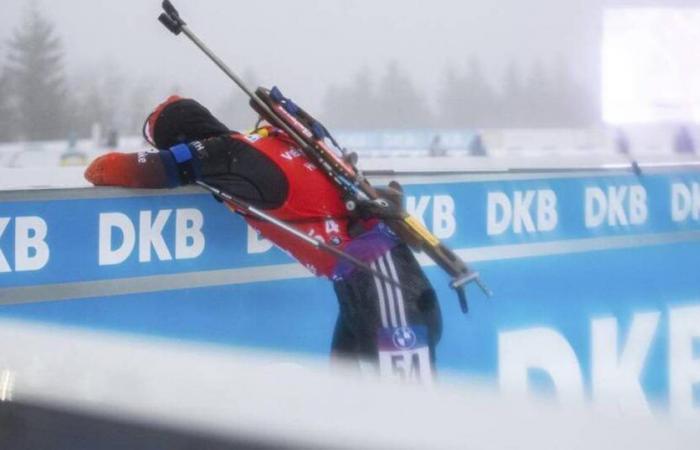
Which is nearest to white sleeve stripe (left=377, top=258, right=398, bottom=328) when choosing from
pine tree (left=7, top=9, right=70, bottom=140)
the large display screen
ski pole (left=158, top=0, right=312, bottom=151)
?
ski pole (left=158, top=0, right=312, bottom=151)

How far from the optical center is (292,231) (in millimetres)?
2727

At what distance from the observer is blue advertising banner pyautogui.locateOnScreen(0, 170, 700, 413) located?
2.59m

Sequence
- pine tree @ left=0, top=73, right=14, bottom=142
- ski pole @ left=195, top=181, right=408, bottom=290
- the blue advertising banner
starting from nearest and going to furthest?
the blue advertising banner < ski pole @ left=195, top=181, right=408, bottom=290 < pine tree @ left=0, top=73, right=14, bottom=142

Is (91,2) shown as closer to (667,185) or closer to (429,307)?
(429,307)

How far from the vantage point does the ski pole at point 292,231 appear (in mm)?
2705

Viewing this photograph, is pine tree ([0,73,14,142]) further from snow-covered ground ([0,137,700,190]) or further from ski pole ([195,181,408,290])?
ski pole ([195,181,408,290])

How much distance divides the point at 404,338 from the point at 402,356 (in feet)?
0.13

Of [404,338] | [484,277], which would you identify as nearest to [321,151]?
[404,338]

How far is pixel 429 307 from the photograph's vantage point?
115 inches

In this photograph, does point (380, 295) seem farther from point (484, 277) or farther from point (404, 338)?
point (484, 277)

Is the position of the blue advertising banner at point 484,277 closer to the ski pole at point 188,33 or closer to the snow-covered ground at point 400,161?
the snow-covered ground at point 400,161

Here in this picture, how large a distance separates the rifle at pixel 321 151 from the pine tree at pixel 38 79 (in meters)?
0.36

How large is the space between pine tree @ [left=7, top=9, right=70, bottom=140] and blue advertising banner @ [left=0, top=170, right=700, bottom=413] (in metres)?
0.47

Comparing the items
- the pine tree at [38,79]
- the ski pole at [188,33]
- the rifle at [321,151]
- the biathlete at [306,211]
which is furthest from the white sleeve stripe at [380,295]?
the pine tree at [38,79]
